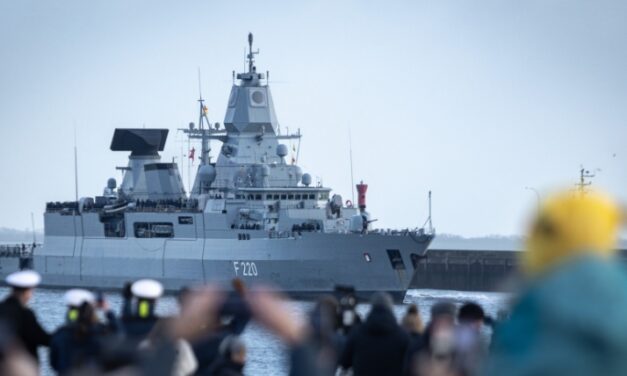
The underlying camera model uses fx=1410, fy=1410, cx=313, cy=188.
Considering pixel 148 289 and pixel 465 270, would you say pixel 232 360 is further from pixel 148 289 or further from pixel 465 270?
pixel 465 270

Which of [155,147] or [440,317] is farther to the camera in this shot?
[155,147]

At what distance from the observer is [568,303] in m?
2.58

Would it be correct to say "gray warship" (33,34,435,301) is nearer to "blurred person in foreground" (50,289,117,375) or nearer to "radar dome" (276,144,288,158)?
"radar dome" (276,144,288,158)

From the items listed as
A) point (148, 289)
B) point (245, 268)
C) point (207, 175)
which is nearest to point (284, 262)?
point (245, 268)

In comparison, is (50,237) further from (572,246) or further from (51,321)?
(572,246)

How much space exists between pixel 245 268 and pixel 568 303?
59.1 metres

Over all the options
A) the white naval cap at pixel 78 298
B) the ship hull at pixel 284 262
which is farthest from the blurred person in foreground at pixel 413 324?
the ship hull at pixel 284 262

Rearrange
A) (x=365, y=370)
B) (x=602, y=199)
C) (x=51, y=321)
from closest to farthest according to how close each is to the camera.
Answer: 1. (x=602, y=199)
2. (x=365, y=370)
3. (x=51, y=321)

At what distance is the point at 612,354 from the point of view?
2562 mm

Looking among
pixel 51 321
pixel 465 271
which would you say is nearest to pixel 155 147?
pixel 465 271

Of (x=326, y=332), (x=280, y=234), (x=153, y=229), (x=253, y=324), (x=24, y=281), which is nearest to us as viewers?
(x=326, y=332)

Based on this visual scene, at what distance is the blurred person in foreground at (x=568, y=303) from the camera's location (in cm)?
256

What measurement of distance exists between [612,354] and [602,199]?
0.35 metres

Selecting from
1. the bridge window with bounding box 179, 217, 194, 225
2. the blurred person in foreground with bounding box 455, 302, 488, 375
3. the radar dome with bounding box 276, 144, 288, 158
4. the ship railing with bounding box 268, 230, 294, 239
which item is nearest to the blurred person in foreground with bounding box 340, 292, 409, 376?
the blurred person in foreground with bounding box 455, 302, 488, 375
